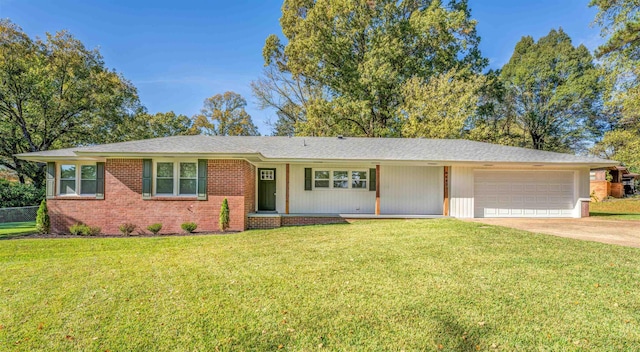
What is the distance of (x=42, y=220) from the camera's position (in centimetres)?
951

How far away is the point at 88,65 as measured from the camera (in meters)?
19.5

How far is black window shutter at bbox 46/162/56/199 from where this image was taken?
32.8 ft

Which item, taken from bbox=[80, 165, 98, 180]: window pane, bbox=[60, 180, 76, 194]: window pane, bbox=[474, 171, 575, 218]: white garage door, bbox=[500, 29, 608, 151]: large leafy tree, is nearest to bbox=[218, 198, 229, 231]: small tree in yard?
bbox=[80, 165, 98, 180]: window pane

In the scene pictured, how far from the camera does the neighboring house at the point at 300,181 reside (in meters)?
9.72

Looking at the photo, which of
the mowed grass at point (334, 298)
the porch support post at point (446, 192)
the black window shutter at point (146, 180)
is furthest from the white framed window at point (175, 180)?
the porch support post at point (446, 192)

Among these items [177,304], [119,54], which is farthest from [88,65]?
[177,304]

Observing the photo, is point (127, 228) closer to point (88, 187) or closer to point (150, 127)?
point (88, 187)

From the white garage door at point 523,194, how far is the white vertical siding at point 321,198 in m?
4.45

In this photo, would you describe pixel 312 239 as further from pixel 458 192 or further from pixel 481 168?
pixel 481 168

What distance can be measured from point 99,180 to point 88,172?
0.90 m

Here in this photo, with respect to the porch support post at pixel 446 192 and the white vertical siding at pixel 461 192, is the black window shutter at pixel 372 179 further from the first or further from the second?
the white vertical siding at pixel 461 192

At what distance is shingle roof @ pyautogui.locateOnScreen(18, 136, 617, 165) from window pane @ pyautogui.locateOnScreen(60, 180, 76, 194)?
3.10ft

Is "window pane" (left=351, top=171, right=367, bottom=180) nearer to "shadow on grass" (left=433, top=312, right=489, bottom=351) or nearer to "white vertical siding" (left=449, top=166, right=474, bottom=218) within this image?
"white vertical siding" (left=449, top=166, right=474, bottom=218)

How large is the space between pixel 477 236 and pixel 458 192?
15.6 ft
